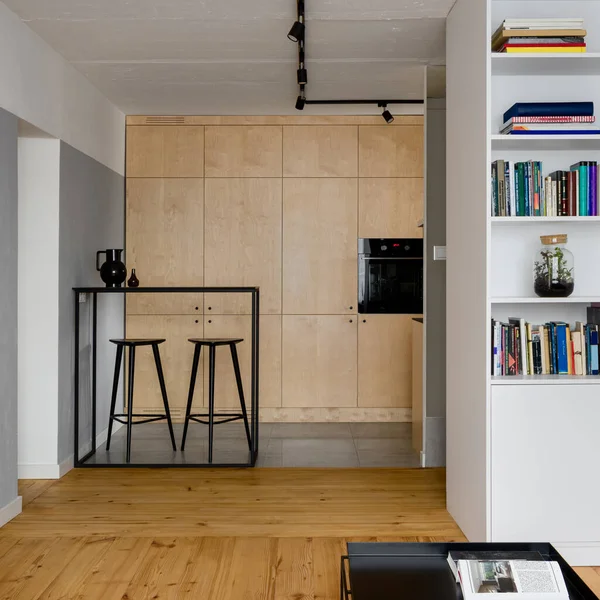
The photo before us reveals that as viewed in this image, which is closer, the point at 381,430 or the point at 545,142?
the point at 545,142

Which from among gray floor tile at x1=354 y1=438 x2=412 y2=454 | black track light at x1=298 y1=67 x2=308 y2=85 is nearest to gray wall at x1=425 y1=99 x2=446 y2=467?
gray floor tile at x1=354 y1=438 x2=412 y2=454

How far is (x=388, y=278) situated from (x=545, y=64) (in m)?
3.14

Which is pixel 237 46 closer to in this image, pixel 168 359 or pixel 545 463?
pixel 168 359

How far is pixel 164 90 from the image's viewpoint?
530 centimetres

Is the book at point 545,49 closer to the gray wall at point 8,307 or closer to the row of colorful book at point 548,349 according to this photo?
the row of colorful book at point 548,349

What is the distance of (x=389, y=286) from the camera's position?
20.1ft

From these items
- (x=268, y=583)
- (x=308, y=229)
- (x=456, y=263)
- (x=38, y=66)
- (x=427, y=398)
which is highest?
(x=38, y=66)

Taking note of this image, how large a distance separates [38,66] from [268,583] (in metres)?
3.17

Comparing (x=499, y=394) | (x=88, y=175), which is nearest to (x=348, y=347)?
(x=88, y=175)

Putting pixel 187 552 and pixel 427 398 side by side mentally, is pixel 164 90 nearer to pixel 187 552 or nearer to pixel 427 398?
pixel 427 398

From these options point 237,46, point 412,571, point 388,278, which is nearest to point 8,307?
point 237,46

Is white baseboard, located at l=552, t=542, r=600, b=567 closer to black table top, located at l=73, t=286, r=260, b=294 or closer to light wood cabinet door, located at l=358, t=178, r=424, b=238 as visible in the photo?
black table top, located at l=73, t=286, r=260, b=294

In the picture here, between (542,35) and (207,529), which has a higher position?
(542,35)

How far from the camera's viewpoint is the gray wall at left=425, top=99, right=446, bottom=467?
463cm
